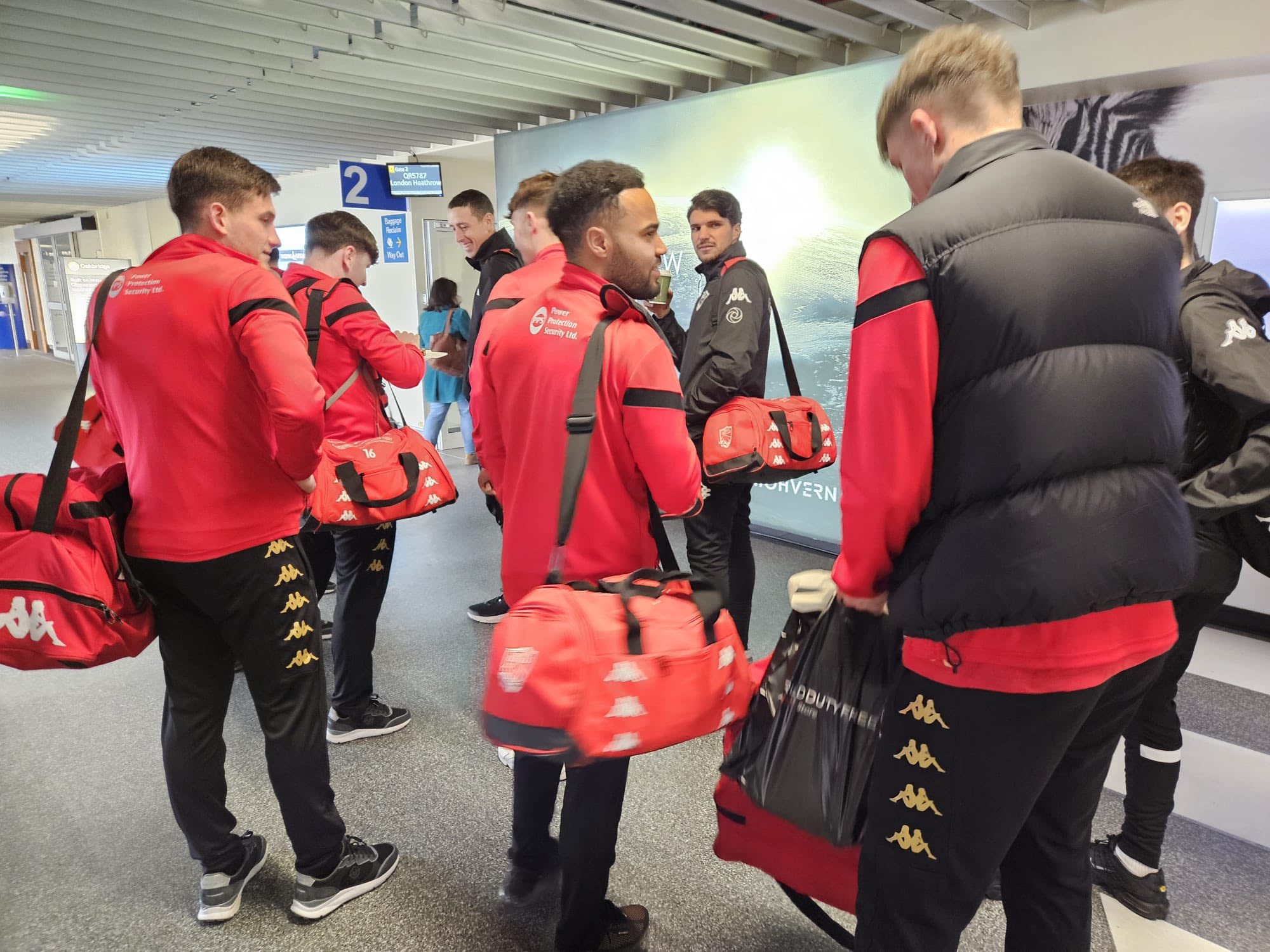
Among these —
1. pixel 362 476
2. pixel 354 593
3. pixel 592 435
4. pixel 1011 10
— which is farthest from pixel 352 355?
pixel 1011 10

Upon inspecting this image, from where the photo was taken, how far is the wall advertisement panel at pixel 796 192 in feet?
15.1

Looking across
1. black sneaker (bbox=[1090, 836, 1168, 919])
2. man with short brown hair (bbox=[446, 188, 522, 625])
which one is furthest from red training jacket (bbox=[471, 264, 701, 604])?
man with short brown hair (bbox=[446, 188, 522, 625])

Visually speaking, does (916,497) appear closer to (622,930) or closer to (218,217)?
(622,930)

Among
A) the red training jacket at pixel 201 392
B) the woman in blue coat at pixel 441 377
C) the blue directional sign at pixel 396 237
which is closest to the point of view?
the red training jacket at pixel 201 392

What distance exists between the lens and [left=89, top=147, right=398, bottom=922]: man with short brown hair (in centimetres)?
175

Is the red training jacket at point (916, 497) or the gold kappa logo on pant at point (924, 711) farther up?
the red training jacket at point (916, 497)

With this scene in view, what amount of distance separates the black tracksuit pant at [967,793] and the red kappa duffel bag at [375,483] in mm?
1920

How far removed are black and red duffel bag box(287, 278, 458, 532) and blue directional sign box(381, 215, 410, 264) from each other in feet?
20.5

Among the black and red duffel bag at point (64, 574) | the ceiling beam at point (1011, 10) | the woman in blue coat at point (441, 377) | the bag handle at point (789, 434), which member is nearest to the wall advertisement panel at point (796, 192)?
the ceiling beam at point (1011, 10)

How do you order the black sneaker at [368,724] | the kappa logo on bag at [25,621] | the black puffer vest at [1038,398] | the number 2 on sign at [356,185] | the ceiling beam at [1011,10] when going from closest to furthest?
the black puffer vest at [1038,398]
the kappa logo on bag at [25,621]
the black sneaker at [368,724]
the ceiling beam at [1011,10]
the number 2 on sign at [356,185]

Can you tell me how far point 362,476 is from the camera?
2.63 meters

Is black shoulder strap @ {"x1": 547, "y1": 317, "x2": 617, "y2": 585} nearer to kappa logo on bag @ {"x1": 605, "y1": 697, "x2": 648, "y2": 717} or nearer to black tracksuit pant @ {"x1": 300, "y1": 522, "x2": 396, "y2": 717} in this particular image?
kappa logo on bag @ {"x1": 605, "y1": 697, "x2": 648, "y2": 717}

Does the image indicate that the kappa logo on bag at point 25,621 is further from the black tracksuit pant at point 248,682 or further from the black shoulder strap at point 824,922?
the black shoulder strap at point 824,922

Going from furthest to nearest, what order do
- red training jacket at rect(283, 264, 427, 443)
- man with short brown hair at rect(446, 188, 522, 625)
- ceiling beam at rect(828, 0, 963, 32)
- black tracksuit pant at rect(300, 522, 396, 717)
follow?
ceiling beam at rect(828, 0, 963, 32) → man with short brown hair at rect(446, 188, 522, 625) → black tracksuit pant at rect(300, 522, 396, 717) → red training jacket at rect(283, 264, 427, 443)
